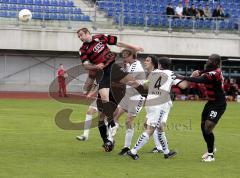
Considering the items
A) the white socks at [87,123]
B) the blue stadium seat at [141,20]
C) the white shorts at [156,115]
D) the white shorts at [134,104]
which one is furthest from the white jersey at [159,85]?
the blue stadium seat at [141,20]

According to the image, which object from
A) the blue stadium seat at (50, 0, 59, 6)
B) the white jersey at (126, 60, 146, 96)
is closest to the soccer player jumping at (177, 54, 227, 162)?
the white jersey at (126, 60, 146, 96)

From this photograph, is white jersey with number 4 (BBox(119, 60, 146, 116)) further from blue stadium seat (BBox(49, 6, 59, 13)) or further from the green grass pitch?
blue stadium seat (BBox(49, 6, 59, 13))

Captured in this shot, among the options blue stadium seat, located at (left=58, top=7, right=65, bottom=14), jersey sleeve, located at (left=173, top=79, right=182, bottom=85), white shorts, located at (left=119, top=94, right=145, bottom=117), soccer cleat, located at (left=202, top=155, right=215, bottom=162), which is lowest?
soccer cleat, located at (left=202, top=155, right=215, bottom=162)

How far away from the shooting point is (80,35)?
13148mm

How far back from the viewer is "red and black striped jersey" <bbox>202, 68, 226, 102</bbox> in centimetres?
1184

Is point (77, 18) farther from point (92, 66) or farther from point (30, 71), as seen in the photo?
point (92, 66)

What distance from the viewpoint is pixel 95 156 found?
41.1ft

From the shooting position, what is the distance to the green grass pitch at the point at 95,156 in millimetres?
10367

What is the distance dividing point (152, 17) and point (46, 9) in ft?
22.1

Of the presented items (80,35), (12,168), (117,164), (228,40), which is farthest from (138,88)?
(228,40)

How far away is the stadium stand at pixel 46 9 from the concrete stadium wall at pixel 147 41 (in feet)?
2.88

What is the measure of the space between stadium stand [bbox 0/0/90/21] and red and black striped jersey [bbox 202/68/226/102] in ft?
83.1

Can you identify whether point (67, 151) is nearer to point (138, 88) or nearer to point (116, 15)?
point (138, 88)

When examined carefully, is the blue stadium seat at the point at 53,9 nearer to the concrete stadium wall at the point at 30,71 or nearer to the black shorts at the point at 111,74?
the concrete stadium wall at the point at 30,71
